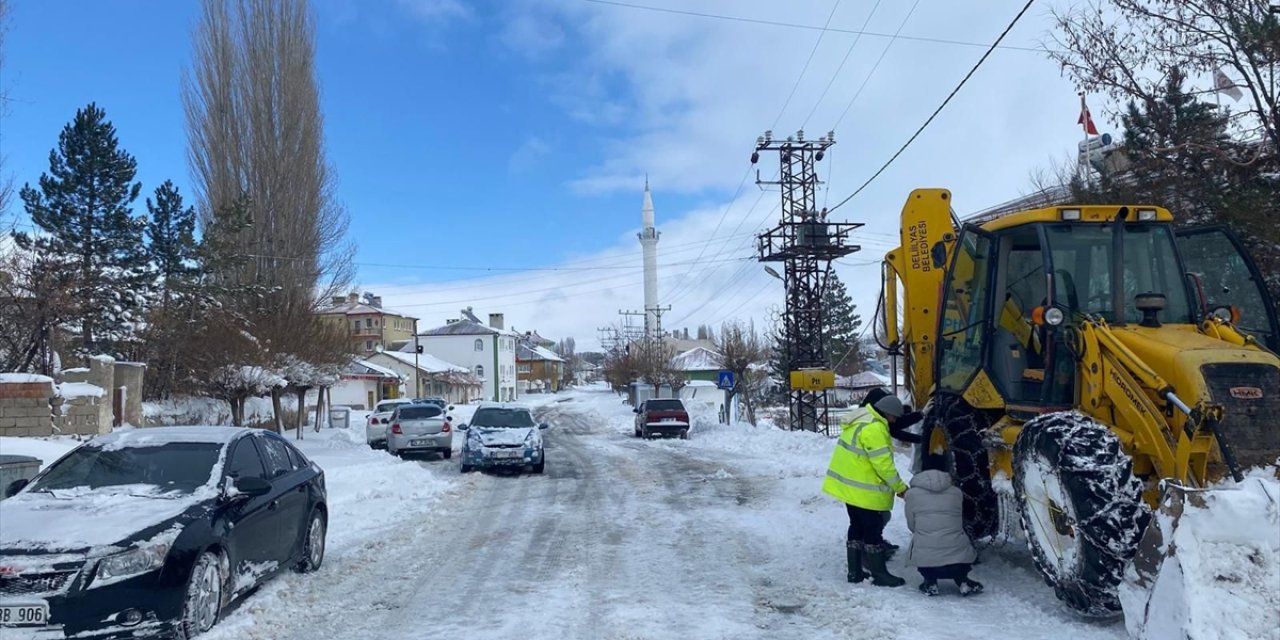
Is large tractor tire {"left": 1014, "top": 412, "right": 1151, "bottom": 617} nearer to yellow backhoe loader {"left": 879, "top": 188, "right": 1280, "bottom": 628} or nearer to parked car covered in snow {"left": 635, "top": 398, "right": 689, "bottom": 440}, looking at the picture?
yellow backhoe loader {"left": 879, "top": 188, "right": 1280, "bottom": 628}

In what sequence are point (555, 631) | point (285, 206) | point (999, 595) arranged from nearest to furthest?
point (555, 631) < point (999, 595) < point (285, 206)

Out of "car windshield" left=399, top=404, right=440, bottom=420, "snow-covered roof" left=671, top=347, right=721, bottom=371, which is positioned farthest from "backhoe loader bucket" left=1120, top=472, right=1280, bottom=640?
"snow-covered roof" left=671, top=347, right=721, bottom=371

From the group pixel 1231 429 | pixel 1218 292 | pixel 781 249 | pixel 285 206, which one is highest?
pixel 285 206

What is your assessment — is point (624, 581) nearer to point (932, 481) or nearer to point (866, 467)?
point (866, 467)

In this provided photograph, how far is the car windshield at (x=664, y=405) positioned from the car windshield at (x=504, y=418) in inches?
584

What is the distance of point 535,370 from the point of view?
139 meters

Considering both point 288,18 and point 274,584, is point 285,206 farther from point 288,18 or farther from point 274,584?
point 274,584

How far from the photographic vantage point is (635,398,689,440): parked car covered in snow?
34875 millimetres

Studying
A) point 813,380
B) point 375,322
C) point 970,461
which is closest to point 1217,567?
point 970,461

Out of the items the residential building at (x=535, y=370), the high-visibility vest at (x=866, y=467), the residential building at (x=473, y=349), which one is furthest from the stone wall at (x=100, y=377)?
the residential building at (x=535, y=370)

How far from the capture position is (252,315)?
29.8 metres

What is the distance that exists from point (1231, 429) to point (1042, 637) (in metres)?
1.76

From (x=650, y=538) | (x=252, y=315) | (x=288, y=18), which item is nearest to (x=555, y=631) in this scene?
(x=650, y=538)

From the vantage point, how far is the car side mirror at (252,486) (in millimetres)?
6992
